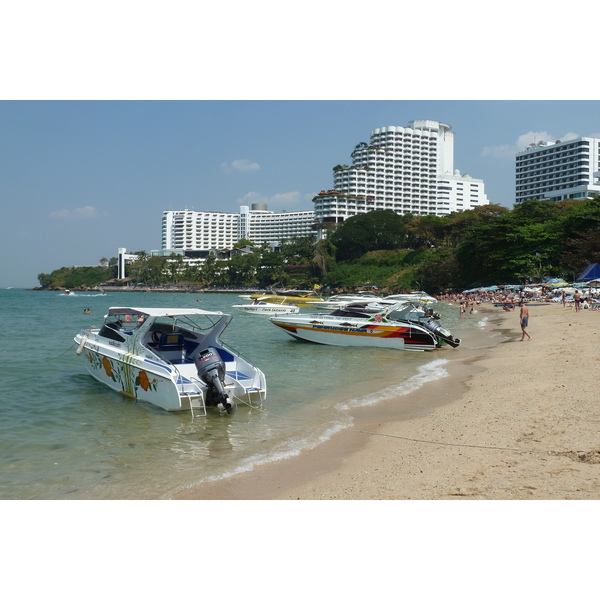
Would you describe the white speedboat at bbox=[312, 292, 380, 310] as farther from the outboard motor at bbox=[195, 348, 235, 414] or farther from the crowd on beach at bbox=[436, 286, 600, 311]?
the outboard motor at bbox=[195, 348, 235, 414]

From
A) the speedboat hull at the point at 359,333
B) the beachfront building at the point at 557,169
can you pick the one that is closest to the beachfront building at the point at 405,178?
the beachfront building at the point at 557,169

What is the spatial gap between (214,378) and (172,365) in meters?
1.07

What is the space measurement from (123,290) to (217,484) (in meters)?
189

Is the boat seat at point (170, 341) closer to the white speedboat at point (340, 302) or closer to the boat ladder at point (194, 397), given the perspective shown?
the boat ladder at point (194, 397)

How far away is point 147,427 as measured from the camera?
10625 mm

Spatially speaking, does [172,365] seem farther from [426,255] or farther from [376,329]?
[426,255]

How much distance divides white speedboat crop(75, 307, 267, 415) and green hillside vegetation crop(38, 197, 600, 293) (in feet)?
173

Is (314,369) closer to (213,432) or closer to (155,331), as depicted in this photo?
(155,331)

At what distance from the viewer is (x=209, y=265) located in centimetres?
16488

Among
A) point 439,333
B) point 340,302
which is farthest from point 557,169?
point 439,333

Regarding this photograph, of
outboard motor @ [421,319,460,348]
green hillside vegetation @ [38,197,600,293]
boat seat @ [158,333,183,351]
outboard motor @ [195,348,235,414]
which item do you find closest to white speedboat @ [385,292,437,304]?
green hillside vegetation @ [38,197,600,293]

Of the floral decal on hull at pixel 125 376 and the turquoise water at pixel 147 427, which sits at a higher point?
the floral decal on hull at pixel 125 376

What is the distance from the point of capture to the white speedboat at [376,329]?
865 inches

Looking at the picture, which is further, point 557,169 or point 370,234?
point 557,169
